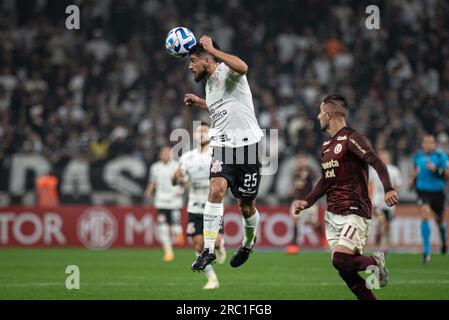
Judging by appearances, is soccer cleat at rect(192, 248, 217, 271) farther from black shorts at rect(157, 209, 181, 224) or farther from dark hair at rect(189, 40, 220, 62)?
black shorts at rect(157, 209, 181, 224)

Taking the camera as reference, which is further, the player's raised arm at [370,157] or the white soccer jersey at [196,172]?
the white soccer jersey at [196,172]

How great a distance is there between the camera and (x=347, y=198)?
32.8ft

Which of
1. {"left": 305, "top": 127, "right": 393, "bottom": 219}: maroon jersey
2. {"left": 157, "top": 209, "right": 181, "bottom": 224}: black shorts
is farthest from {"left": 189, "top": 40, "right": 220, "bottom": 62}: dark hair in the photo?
{"left": 157, "top": 209, "right": 181, "bottom": 224}: black shorts

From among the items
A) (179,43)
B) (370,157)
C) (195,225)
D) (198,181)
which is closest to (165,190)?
(198,181)

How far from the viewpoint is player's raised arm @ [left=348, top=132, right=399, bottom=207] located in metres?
9.25

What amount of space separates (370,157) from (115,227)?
A: 50.5ft

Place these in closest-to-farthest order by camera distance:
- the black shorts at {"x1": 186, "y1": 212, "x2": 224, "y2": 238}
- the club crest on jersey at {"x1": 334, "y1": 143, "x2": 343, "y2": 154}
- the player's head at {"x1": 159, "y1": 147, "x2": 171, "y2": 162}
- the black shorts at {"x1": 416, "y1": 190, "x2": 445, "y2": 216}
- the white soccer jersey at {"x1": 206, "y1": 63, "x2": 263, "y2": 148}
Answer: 1. the club crest on jersey at {"x1": 334, "y1": 143, "x2": 343, "y2": 154}
2. the white soccer jersey at {"x1": 206, "y1": 63, "x2": 263, "y2": 148}
3. the black shorts at {"x1": 186, "y1": 212, "x2": 224, "y2": 238}
4. the black shorts at {"x1": 416, "y1": 190, "x2": 445, "y2": 216}
5. the player's head at {"x1": 159, "y1": 147, "x2": 171, "y2": 162}

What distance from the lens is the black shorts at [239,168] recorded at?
11.1 metres

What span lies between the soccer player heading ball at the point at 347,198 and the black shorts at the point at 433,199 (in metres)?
9.94

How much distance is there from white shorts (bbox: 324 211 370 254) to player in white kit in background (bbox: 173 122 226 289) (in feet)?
16.2

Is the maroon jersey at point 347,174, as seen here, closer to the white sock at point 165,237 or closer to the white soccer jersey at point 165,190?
the white sock at point 165,237

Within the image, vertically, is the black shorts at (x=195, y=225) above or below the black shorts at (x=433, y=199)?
below

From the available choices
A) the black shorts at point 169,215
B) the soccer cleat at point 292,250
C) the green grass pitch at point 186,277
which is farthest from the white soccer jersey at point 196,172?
the soccer cleat at point 292,250

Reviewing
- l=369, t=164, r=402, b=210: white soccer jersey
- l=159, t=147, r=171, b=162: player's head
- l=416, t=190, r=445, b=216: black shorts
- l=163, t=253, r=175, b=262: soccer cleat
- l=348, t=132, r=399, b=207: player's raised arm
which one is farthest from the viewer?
l=369, t=164, r=402, b=210: white soccer jersey
